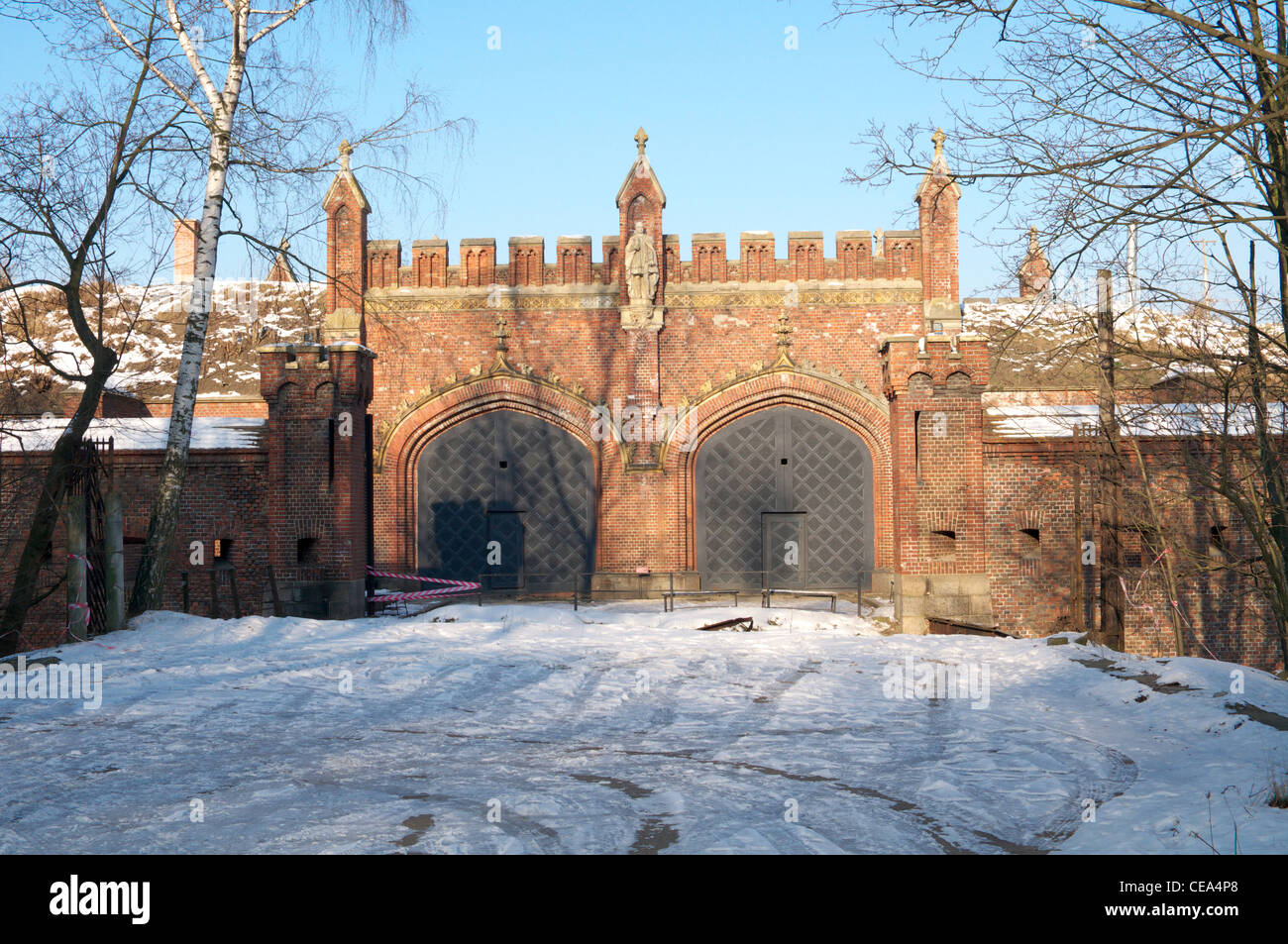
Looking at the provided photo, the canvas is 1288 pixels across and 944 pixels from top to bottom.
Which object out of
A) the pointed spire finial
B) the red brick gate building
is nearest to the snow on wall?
the red brick gate building

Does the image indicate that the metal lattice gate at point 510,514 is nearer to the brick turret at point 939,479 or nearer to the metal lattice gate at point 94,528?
the brick turret at point 939,479

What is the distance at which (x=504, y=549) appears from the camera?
21906mm

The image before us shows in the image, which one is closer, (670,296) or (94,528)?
(94,528)

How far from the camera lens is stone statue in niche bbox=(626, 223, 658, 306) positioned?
2180 centimetres

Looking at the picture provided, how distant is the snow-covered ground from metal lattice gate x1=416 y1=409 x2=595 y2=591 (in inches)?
368

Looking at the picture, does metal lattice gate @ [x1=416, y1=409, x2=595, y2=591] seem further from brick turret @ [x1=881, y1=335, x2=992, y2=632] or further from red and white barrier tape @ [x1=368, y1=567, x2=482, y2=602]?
brick turret @ [x1=881, y1=335, x2=992, y2=632]

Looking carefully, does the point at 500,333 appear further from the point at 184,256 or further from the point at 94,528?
the point at 184,256

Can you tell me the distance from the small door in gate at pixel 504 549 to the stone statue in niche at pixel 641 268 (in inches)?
207

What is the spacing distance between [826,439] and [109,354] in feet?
44.6

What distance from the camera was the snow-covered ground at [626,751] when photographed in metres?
5.22

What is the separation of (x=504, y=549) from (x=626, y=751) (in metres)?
14.8

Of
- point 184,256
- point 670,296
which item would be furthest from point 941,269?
point 184,256
